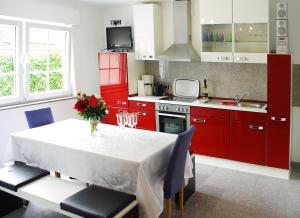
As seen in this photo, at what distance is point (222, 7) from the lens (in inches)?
171

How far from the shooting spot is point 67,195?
2.79m

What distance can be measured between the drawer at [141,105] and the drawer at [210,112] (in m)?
0.72

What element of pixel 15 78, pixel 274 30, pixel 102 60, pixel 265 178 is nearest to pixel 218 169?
pixel 265 178

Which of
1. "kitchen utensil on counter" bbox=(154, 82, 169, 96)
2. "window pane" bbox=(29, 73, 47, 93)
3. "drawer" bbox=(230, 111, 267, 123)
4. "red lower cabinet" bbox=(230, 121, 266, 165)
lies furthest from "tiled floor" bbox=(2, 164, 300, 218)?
"window pane" bbox=(29, 73, 47, 93)

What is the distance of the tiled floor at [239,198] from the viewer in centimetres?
327

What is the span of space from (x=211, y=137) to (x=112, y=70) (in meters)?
2.00

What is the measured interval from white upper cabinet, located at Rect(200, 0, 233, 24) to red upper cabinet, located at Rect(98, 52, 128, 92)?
4.65 ft

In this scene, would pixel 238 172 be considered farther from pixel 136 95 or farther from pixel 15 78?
pixel 15 78

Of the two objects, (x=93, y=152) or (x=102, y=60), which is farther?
(x=102, y=60)

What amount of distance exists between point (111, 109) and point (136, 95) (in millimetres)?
491

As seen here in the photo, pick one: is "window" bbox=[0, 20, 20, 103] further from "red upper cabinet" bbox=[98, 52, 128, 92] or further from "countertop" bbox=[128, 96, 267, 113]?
"countertop" bbox=[128, 96, 267, 113]

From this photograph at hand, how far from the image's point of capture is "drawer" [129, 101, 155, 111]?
197 inches

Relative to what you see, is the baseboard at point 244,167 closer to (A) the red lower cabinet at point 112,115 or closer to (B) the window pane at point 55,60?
(A) the red lower cabinet at point 112,115

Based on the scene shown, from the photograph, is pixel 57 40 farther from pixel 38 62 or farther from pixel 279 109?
pixel 279 109
